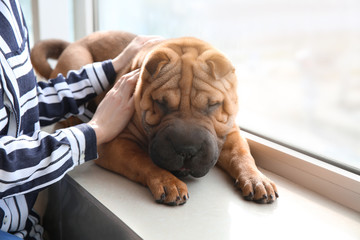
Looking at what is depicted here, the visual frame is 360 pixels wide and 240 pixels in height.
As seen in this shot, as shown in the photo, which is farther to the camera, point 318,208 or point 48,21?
point 48,21

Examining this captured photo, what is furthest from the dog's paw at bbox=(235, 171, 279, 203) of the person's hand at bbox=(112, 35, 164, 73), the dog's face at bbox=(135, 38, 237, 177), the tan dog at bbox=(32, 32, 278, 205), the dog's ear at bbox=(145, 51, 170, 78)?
the person's hand at bbox=(112, 35, 164, 73)

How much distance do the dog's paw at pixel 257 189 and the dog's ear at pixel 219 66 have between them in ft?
0.95

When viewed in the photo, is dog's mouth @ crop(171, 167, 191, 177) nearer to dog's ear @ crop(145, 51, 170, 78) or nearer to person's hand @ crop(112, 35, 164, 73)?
dog's ear @ crop(145, 51, 170, 78)

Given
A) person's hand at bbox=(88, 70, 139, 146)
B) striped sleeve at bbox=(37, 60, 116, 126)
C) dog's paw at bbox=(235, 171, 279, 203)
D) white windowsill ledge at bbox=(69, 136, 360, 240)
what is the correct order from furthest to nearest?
striped sleeve at bbox=(37, 60, 116, 126) < person's hand at bbox=(88, 70, 139, 146) < dog's paw at bbox=(235, 171, 279, 203) < white windowsill ledge at bbox=(69, 136, 360, 240)

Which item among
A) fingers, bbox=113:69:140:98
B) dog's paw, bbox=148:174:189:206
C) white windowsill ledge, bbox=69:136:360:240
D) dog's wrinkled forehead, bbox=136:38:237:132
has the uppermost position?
dog's wrinkled forehead, bbox=136:38:237:132

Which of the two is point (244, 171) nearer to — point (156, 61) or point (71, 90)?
point (156, 61)

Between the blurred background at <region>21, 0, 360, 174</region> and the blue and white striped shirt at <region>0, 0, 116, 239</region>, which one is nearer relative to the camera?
the blue and white striped shirt at <region>0, 0, 116, 239</region>

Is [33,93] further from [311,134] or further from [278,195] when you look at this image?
[311,134]

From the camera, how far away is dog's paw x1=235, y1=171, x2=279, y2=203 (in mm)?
943

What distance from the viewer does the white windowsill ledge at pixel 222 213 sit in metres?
0.83

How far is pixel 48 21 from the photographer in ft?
6.23

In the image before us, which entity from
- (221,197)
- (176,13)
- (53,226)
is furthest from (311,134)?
(53,226)

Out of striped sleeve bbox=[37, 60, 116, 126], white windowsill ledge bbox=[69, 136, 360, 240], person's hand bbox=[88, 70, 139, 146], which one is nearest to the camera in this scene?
white windowsill ledge bbox=[69, 136, 360, 240]

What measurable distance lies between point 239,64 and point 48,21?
1.12 m
